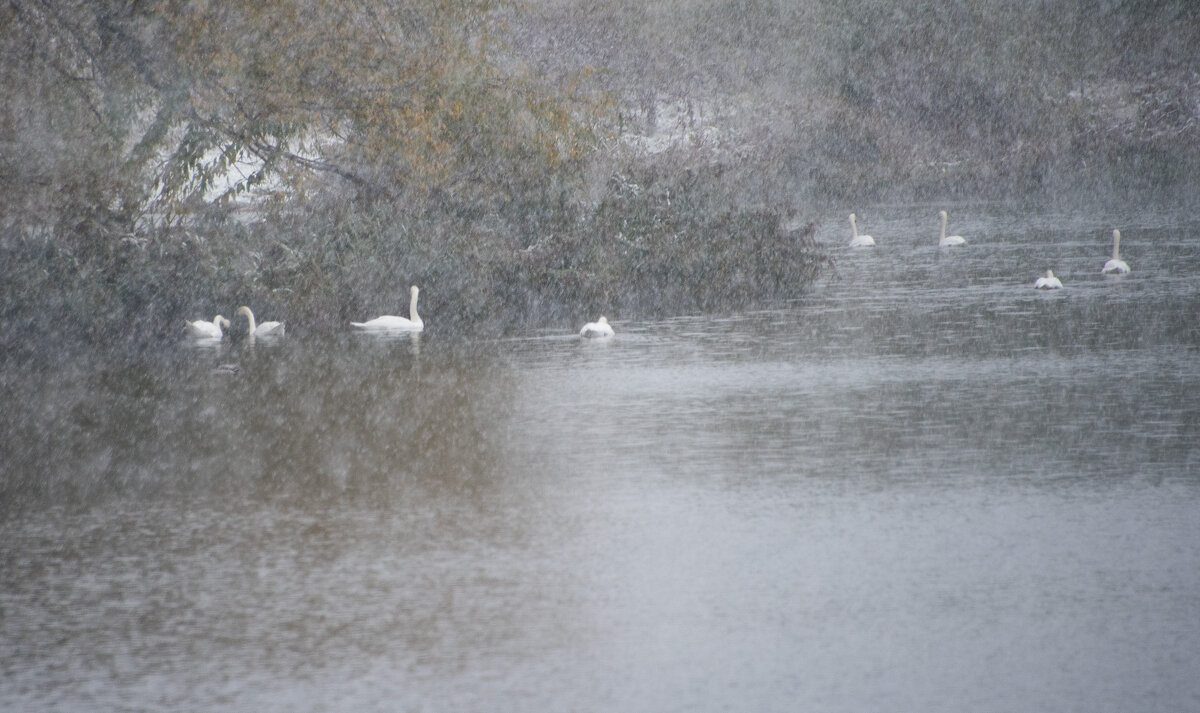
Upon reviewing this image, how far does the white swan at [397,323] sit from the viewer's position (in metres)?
21.0

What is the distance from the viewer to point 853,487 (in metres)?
10.0

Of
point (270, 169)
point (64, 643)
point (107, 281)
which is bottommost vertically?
point (64, 643)

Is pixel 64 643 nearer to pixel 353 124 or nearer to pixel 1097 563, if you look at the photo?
Answer: pixel 1097 563

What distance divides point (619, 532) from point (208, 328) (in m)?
13.0

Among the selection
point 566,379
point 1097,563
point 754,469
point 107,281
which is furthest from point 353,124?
point 1097,563

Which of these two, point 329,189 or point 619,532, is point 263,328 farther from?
point 619,532

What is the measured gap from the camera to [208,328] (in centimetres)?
2086

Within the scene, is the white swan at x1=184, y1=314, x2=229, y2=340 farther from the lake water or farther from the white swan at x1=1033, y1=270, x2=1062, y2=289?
the white swan at x1=1033, y1=270, x2=1062, y2=289

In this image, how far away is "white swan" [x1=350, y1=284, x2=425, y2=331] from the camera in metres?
21.0

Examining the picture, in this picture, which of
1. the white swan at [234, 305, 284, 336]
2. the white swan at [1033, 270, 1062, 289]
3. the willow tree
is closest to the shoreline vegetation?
the willow tree

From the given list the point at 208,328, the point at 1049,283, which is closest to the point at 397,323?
the point at 208,328

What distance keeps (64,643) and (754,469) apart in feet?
16.2

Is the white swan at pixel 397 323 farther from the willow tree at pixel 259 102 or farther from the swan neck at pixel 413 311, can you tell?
the willow tree at pixel 259 102

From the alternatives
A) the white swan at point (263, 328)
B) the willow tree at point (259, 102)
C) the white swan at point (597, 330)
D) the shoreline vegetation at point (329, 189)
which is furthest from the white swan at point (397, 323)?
the white swan at point (597, 330)
